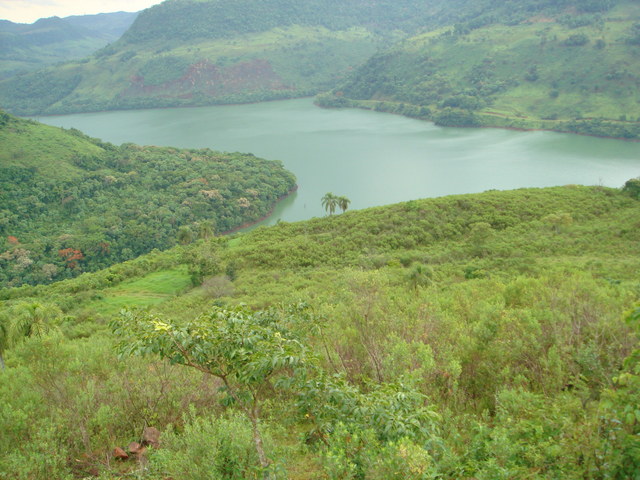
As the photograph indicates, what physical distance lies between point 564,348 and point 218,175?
51.5m

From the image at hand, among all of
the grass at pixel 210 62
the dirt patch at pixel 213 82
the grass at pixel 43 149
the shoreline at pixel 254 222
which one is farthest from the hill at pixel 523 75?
the grass at pixel 43 149

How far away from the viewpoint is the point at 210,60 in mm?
Result: 143125

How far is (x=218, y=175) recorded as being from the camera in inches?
2146

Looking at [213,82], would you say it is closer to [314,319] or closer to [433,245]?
[433,245]

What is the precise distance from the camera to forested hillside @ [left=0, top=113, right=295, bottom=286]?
126 feet

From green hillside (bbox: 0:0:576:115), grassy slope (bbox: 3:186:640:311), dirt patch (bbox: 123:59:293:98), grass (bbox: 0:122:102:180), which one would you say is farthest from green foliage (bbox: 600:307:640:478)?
dirt patch (bbox: 123:59:293:98)

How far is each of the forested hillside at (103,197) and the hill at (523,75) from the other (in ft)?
167

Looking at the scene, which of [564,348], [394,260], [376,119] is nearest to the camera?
[564,348]

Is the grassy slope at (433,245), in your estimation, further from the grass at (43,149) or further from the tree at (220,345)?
the grass at (43,149)

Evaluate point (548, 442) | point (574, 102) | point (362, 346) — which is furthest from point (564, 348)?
point (574, 102)

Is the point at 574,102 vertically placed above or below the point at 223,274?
above

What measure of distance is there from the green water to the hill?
214 inches

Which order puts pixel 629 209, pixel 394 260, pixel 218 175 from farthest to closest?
1. pixel 218 175
2. pixel 629 209
3. pixel 394 260

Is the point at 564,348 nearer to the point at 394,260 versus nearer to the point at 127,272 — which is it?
the point at 394,260
